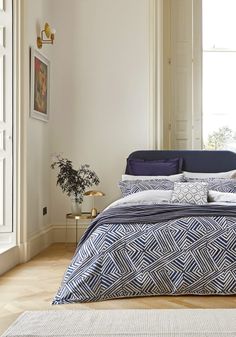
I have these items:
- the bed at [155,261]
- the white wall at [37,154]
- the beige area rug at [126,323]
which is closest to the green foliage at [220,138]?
the white wall at [37,154]

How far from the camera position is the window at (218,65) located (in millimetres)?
5895

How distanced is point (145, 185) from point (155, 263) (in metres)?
1.70

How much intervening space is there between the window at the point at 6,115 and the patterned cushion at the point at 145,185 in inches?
48.6

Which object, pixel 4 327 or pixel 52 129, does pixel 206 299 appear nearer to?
pixel 4 327

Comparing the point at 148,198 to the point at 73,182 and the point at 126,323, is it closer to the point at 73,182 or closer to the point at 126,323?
the point at 73,182

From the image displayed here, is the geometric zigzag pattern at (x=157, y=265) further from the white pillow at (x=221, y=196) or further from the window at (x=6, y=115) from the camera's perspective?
the window at (x=6, y=115)

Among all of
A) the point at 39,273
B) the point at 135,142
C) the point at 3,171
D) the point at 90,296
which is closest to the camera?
the point at 90,296

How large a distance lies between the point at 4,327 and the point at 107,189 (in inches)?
128

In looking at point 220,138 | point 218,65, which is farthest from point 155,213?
point 218,65

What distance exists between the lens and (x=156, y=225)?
337 cm

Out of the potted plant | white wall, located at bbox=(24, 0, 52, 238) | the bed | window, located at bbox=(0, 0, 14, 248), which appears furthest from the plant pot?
the bed

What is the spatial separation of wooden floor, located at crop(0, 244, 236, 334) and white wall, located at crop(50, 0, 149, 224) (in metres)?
1.82

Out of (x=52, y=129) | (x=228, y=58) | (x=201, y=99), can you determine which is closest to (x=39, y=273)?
(x=52, y=129)

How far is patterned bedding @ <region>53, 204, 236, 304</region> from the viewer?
3.20 metres
